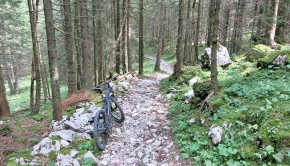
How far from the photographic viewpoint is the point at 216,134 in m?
4.67

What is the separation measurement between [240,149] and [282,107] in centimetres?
133

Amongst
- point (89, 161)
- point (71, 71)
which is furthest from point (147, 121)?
point (71, 71)

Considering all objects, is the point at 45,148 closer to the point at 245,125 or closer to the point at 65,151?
the point at 65,151

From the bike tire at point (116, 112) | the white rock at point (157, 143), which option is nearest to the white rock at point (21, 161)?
the bike tire at point (116, 112)

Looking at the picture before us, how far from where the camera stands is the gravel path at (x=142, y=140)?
16.4ft

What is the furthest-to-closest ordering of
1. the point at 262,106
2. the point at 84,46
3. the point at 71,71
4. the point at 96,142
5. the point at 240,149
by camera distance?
the point at 71,71 < the point at 84,46 < the point at 96,142 < the point at 262,106 < the point at 240,149

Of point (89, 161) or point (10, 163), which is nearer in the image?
point (10, 163)

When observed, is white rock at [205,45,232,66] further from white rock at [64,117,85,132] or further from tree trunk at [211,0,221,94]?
white rock at [64,117,85,132]

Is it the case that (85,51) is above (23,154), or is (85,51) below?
above

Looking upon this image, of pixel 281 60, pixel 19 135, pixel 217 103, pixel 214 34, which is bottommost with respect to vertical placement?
pixel 19 135

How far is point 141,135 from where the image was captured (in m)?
6.23

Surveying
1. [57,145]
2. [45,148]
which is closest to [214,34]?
[57,145]

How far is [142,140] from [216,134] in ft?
6.85

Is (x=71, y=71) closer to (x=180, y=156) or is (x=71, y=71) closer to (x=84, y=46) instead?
(x=84, y=46)
